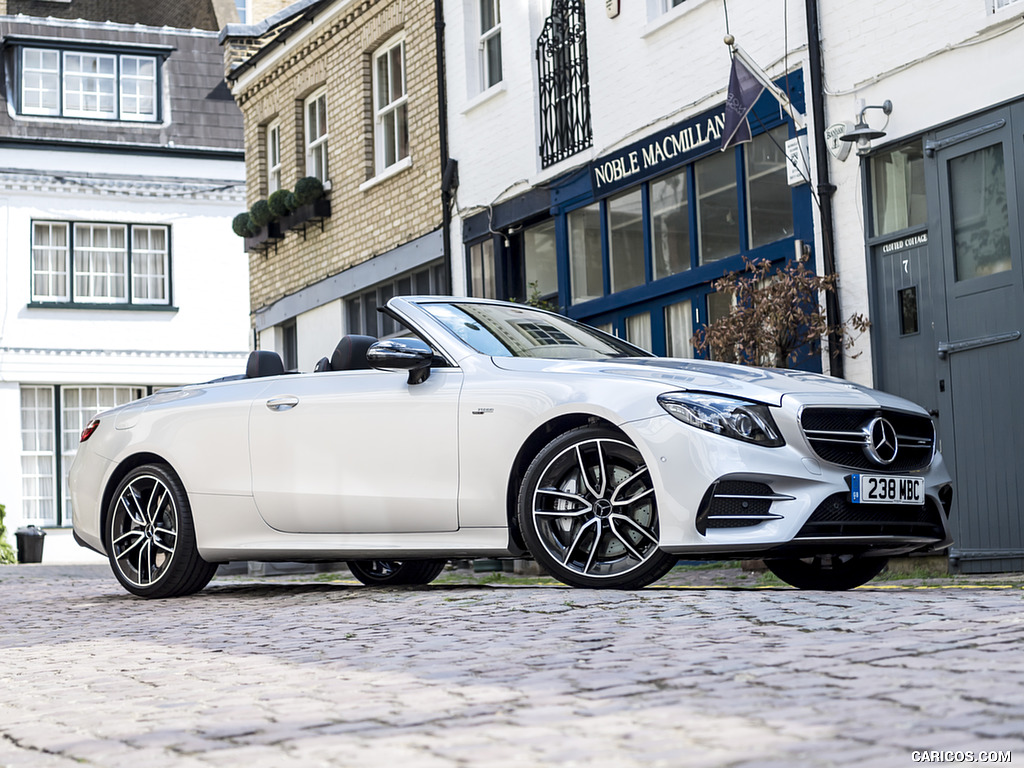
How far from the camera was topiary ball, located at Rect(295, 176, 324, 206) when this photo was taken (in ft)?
65.8

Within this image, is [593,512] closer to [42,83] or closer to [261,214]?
[261,214]

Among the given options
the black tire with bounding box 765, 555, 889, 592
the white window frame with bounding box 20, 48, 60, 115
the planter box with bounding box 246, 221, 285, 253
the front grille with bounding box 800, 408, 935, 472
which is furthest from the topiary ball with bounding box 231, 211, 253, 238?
the front grille with bounding box 800, 408, 935, 472

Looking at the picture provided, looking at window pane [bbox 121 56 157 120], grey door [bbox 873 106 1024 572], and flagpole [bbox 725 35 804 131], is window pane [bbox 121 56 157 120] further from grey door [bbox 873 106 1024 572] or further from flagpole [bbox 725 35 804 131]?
grey door [bbox 873 106 1024 572]

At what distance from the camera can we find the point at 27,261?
2730 cm

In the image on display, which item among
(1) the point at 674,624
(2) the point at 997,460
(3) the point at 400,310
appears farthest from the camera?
(2) the point at 997,460

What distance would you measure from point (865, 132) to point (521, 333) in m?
4.37

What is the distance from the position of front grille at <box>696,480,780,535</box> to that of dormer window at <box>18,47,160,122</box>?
2460 cm

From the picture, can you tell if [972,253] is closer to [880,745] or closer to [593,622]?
[593,622]

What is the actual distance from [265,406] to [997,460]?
16.5 ft

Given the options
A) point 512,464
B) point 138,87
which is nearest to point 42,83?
point 138,87

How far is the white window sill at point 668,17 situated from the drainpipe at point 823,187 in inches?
61.1

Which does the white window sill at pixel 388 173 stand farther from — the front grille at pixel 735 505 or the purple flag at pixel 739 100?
the front grille at pixel 735 505

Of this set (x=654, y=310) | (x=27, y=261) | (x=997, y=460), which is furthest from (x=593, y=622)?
(x=27, y=261)

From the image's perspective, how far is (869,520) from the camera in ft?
21.2
